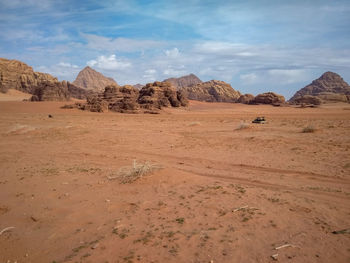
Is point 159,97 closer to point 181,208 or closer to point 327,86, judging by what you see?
point 181,208

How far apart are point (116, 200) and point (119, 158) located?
155 inches

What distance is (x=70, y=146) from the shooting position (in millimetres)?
11211

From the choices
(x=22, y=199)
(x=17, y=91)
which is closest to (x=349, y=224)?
(x=22, y=199)

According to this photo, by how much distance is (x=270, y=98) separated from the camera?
169 feet

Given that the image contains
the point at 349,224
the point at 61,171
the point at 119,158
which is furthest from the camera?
the point at 119,158

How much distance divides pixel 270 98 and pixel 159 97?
2480 centimetres

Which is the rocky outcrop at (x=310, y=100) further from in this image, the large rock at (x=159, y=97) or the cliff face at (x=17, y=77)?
the cliff face at (x=17, y=77)

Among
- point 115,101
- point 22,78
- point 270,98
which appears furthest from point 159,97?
point 22,78

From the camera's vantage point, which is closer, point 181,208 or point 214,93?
point 181,208

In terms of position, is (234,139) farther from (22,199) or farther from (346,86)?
(346,86)

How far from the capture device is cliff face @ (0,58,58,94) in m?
63.7

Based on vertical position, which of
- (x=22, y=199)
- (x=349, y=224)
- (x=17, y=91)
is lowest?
(x=22, y=199)

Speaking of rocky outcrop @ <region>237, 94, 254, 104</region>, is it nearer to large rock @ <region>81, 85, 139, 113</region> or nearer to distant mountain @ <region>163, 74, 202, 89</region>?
large rock @ <region>81, 85, 139, 113</region>

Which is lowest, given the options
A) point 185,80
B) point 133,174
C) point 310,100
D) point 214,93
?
point 133,174
